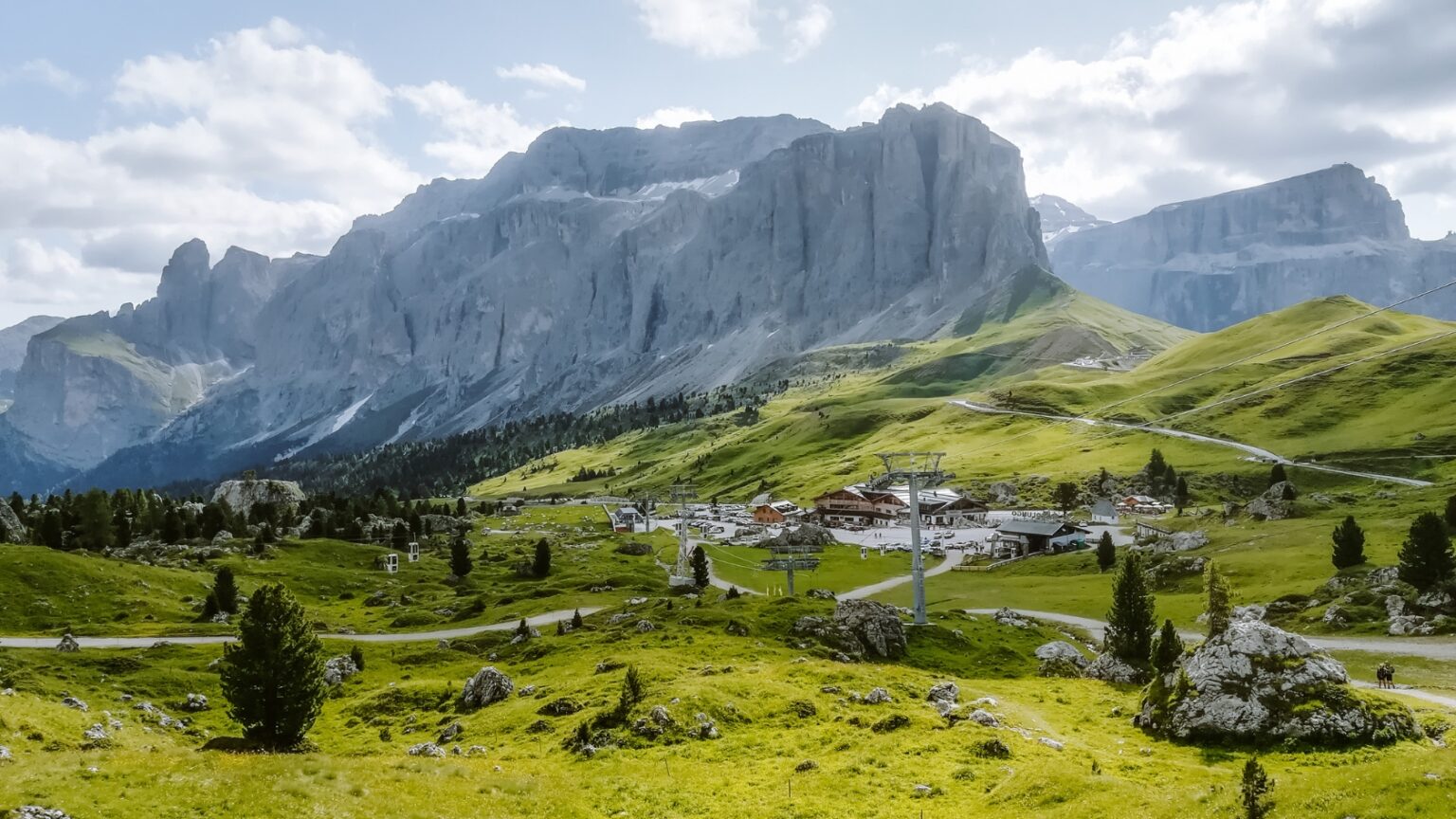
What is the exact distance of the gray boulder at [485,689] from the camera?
53.9 metres

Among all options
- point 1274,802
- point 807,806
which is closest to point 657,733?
point 807,806

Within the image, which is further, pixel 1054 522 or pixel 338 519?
pixel 338 519

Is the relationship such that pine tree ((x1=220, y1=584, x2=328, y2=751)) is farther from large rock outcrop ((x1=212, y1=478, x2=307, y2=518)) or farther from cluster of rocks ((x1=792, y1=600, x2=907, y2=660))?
large rock outcrop ((x1=212, y1=478, x2=307, y2=518))

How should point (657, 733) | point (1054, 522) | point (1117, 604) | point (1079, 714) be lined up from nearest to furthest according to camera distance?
point (657, 733) < point (1079, 714) < point (1117, 604) < point (1054, 522)

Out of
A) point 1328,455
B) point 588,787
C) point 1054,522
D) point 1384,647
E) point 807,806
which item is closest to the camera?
point 807,806

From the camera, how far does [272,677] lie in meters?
42.6

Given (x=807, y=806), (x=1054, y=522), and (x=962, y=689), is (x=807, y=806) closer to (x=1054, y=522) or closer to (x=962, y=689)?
(x=962, y=689)

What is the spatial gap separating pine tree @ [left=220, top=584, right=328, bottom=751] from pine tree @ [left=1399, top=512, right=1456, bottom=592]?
80430 millimetres

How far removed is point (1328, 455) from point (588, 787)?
169008 mm

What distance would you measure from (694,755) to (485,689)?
66.8 feet

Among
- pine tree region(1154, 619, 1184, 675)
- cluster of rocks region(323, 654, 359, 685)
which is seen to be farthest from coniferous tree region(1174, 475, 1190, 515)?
cluster of rocks region(323, 654, 359, 685)

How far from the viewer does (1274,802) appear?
25.7m

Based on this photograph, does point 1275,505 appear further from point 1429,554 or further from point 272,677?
point 272,677

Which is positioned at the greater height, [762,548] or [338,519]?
[338,519]
